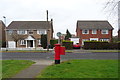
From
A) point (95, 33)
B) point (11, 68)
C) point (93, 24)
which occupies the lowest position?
point (11, 68)

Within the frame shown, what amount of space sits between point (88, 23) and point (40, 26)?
539 inches

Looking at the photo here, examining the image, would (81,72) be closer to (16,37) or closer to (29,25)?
(16,37)

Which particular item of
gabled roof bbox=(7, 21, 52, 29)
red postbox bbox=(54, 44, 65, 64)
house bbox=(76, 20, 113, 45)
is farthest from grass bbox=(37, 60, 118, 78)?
house bbox=(76, 20, 113, 45)

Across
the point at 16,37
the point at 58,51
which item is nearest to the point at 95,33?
the point at 16,37

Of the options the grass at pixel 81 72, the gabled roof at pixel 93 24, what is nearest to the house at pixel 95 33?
the gabled roof at pixel 93 24

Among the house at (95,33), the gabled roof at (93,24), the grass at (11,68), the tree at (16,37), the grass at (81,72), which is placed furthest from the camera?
the gabled roof at (93,24)

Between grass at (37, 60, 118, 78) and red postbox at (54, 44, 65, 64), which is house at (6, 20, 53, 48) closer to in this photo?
red postbox at (54, 44, 65, 64)

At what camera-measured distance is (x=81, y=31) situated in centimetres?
5016

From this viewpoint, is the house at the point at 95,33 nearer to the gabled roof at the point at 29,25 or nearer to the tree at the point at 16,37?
the gabled roof at the point at 29,25

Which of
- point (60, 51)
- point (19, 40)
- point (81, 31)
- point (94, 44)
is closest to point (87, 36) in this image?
point (81, 31)

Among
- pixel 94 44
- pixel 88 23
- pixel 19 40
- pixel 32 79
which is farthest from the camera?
pixel 88 23

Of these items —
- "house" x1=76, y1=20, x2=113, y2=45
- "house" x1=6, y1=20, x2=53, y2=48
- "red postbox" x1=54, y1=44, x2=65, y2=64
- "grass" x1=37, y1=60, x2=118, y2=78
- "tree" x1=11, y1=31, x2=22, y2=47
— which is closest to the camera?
"grass" x1=37, y1=60, x2=118, y2=78

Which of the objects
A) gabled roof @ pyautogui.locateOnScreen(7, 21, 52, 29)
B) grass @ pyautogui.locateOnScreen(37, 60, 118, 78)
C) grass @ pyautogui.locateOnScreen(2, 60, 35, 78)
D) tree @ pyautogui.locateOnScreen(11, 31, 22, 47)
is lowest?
grass @ pyautogui.locateOnScreen(2, 60, 35, 78)

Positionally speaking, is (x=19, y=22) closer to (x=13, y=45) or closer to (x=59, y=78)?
(x=13, y=45)
